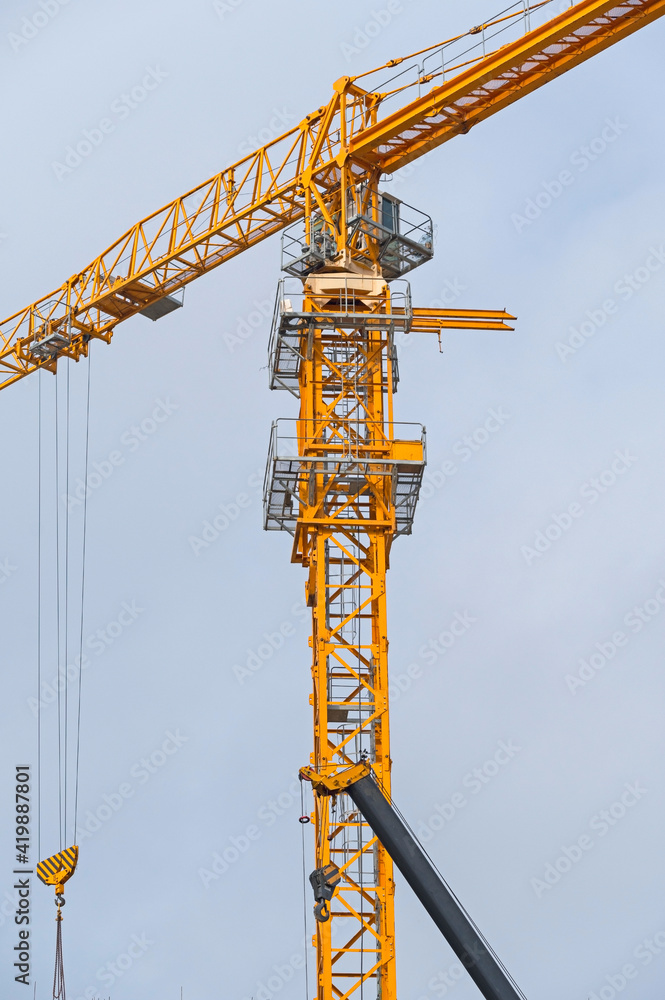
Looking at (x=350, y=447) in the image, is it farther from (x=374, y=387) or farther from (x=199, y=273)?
(x=199, y=273)

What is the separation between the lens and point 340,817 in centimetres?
4731

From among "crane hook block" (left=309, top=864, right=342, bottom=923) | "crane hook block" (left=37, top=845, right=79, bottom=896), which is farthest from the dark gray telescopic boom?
"crane hook block" (left=37, top=845, right=79, bottom=896)

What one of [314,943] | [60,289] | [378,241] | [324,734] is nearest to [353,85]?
[378,241]

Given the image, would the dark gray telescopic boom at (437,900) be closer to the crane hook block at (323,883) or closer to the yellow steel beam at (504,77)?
the crane hook block at (323,883)

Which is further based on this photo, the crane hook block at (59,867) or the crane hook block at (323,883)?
the crane hook block at (59,867)

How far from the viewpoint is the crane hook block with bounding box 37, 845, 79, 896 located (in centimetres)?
4534

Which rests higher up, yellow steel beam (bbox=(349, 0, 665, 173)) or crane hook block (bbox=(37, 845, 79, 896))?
yellow steel beam (bbox=(349, 0, 665, 173))

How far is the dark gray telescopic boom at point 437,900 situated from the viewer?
115ft

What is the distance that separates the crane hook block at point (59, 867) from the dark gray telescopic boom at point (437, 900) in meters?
11.9

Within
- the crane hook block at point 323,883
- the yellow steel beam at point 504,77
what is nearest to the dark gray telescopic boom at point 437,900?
the crane hook block at point 323,883

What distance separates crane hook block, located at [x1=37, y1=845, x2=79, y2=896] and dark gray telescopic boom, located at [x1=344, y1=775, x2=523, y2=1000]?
1191cm

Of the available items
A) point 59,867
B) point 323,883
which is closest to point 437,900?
point 323,883

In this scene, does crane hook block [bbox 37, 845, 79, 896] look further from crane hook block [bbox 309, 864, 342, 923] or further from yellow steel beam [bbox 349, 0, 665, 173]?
yellow steel beam [bbox 349, 0, 665, 173]

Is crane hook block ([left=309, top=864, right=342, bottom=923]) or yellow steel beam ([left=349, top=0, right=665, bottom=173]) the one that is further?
yellow steel beam ([left=349, top=0, right=665, bottom=173])
